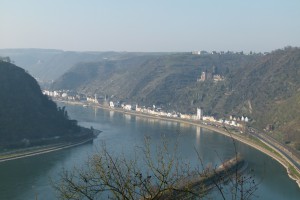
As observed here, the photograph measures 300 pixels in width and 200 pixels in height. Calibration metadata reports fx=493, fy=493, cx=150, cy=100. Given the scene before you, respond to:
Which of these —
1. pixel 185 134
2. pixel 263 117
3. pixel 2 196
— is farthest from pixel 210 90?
pixel 2 196

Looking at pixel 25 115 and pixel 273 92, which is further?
pixel 273 92

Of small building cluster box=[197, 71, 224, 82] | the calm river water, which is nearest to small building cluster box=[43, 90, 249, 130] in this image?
the calm river water

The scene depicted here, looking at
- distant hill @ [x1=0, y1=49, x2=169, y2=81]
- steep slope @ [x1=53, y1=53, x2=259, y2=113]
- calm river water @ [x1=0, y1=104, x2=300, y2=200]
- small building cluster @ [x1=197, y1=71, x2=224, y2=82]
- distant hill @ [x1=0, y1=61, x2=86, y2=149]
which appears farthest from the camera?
distant hill @ [x1=0, y1=49, x2=169, y2=81]

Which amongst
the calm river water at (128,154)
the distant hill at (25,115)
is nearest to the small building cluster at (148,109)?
the calm river water at (128,154)

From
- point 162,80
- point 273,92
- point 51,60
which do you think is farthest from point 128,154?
point 51,60

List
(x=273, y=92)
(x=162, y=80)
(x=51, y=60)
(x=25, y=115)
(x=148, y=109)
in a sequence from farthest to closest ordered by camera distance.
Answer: (x=51, y=60), (x=162, y=80), (x=148, y=109), (x=273, y=92), (x=25, y=115)

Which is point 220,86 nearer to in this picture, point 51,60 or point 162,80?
point 162,80

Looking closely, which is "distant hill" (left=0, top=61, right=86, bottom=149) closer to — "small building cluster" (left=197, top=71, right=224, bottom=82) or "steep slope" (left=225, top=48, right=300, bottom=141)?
"steep slope" (left=225, top=48, right=300, bottom=141)
